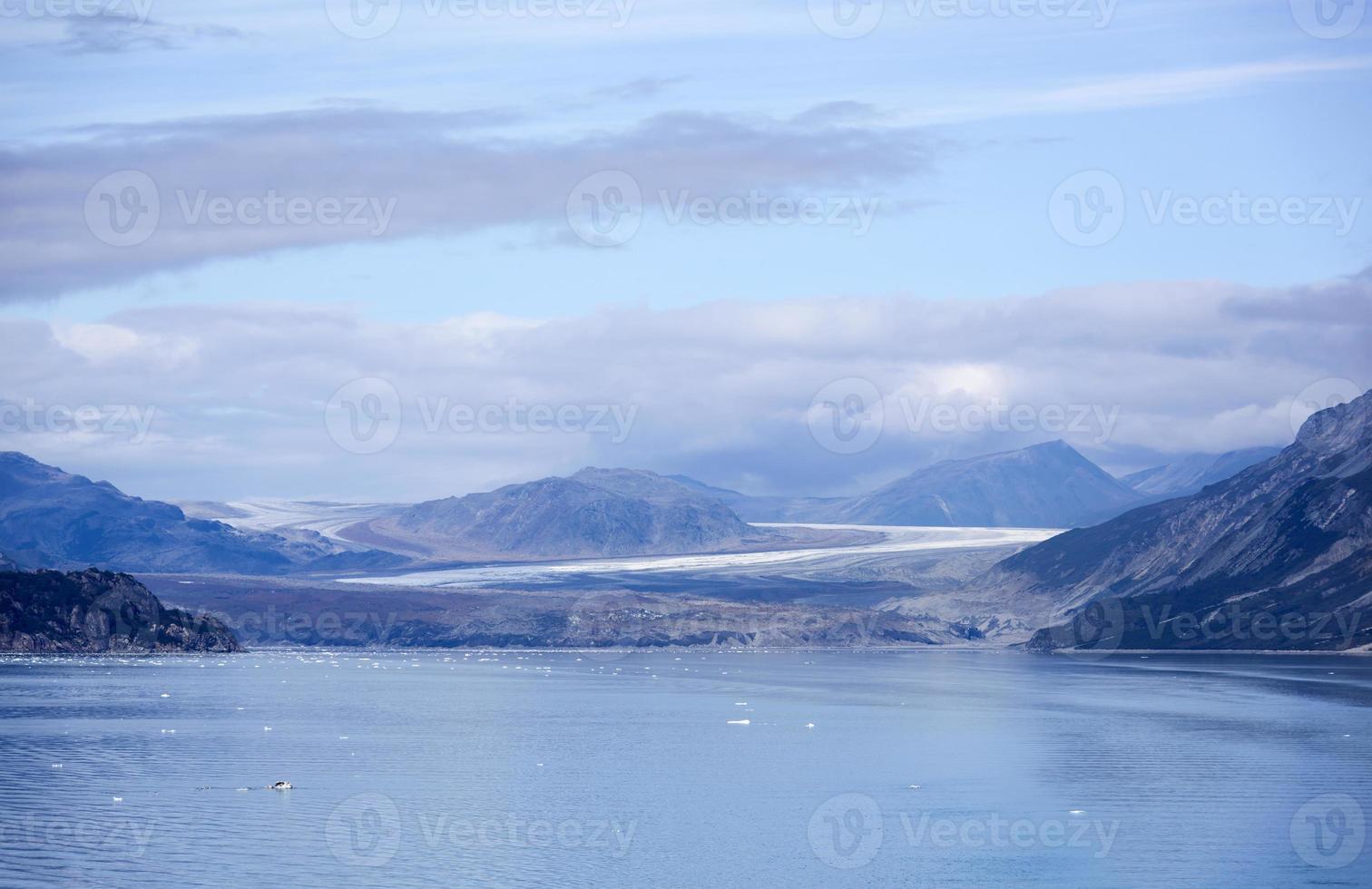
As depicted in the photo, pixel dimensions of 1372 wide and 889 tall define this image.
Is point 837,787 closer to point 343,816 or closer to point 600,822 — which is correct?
point 600,822

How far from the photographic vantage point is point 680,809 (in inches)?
2603

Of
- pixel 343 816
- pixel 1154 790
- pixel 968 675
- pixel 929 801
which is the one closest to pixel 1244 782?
pixel 1154 790

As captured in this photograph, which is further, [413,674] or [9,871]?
[413,674]

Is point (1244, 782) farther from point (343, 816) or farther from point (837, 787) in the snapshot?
point (343, 816)

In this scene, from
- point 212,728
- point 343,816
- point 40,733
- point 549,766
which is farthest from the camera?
point 212,728

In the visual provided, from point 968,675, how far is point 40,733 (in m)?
107

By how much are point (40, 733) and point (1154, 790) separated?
2394 inches

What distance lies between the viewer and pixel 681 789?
7212cm

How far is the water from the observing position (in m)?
53.1

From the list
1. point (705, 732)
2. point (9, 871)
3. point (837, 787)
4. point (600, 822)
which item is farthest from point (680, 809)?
point (705, 732)

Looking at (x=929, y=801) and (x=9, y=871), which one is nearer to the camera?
(x=9, y=871)

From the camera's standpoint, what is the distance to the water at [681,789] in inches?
2092

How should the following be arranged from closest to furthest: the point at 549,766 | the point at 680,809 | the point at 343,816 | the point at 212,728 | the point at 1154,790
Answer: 1. the point at 343,816
2. the point at 680,809
3. the point at 1154,790
4. the point at 549,766
5. the point at 212,728

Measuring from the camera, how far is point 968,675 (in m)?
173
